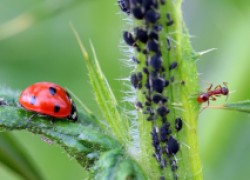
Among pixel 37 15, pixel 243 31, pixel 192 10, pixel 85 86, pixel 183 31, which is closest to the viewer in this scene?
pixel 183 31

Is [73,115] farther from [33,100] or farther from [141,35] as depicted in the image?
[141,35]

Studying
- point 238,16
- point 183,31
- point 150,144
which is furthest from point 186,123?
point 238,16

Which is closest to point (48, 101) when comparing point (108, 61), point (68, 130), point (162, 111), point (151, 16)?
point (68, 130)

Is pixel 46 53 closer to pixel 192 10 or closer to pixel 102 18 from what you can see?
pixel 102 18

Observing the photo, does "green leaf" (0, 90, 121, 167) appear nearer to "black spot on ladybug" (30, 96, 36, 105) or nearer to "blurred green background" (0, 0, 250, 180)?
"black spot on ladybug" (30, 96, 36, 105)

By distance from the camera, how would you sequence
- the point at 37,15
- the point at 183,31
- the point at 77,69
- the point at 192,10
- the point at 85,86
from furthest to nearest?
1. the point at 192,10
2. the point at 77,69
3. the point at 85,86
4. the point at 37,15
5. the point at 183,31

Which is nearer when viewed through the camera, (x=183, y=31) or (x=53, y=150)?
(x=183, y=31)
